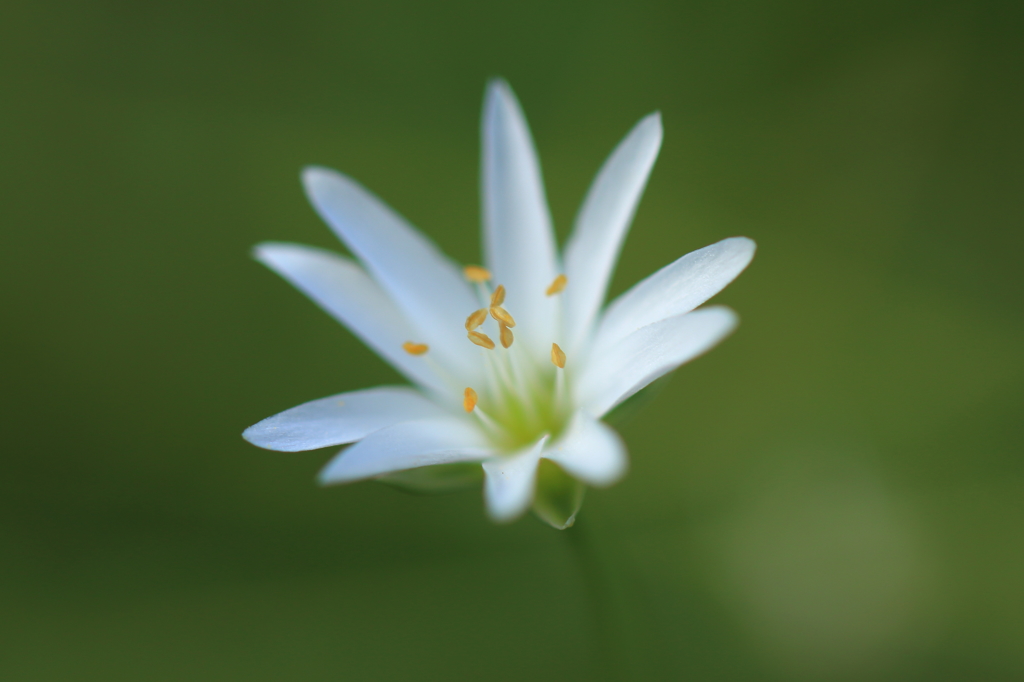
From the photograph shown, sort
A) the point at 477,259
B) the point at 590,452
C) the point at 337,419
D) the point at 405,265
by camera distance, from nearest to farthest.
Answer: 1. the point at 590,452
2. the point at 337,419
3. the point at 405,265
4. the point at 477,259

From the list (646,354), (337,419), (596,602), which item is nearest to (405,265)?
(337,419)

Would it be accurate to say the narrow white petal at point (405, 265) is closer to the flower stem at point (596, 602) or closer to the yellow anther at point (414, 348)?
the yellow anther at point (414, 348)

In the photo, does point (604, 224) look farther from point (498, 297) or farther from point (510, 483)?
point (510, 483)

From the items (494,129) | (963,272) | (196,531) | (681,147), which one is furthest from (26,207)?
(963,272)

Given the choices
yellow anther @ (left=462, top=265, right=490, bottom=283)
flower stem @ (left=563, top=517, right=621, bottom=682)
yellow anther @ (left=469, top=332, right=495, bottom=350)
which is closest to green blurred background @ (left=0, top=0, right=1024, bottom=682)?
flower stem @ (left=563, top=517, right=621, bottom=682)

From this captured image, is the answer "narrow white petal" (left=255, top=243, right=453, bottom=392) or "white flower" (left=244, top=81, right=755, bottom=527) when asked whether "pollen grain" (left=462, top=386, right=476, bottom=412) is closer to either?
"white flower" (left=244, top=81, right=755, bottom=527)

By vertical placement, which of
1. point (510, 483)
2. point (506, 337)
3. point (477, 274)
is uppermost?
point (477, 274)
